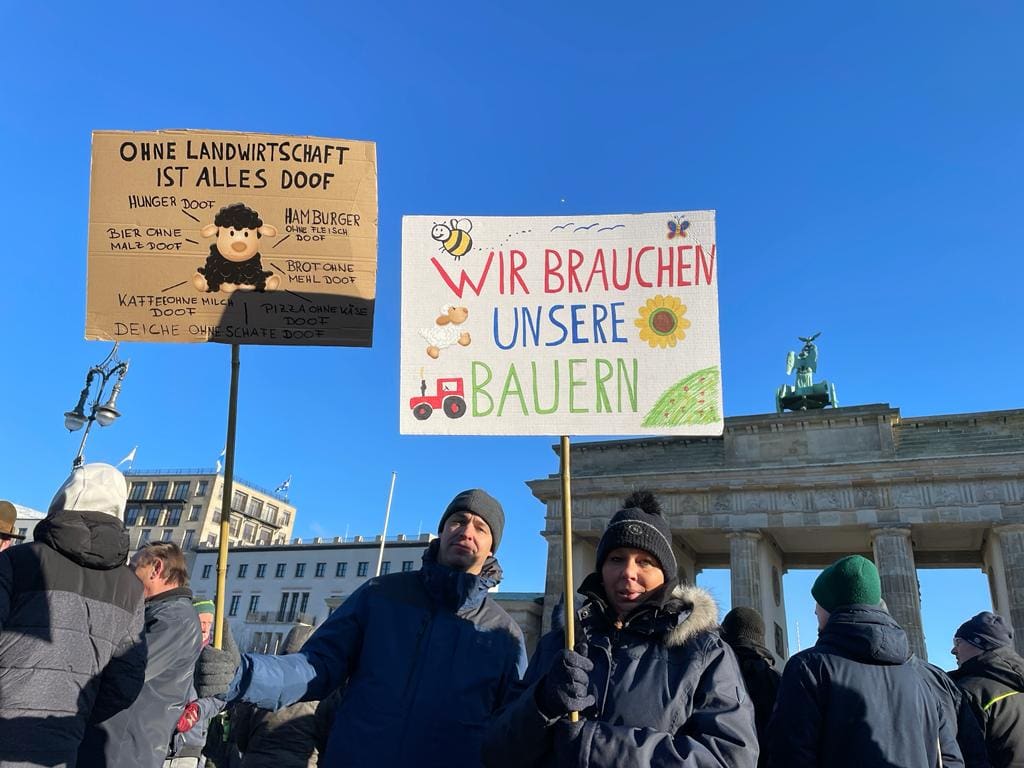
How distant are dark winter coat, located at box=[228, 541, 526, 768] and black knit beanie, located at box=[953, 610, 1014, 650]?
2.92m

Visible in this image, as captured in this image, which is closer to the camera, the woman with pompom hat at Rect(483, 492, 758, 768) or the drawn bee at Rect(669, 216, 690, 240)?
the woman with pompom hat at Rect(483, 492, 758, 768)

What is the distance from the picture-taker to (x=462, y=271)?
3977 millimetres

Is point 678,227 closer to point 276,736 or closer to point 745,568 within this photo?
point 276,736

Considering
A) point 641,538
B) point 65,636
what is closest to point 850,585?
point 641,538

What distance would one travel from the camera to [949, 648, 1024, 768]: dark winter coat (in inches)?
168

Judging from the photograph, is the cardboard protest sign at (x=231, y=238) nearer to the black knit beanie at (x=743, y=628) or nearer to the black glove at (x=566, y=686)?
the black glove at (x=566, y=686)

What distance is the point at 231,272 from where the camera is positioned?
156 inches

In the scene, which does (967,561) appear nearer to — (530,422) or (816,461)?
(816,461)

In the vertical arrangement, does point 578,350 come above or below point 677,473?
below

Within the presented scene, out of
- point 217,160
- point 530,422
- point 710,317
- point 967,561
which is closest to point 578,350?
point 530,422

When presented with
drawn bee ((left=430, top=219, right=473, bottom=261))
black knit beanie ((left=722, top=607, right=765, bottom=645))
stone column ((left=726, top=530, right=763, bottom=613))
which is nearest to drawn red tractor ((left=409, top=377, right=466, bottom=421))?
drawn bee ((left=430, top=219, right=473, bottom=261))

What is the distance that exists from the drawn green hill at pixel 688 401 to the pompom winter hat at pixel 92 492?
250cm

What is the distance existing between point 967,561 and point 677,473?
11.7 metres

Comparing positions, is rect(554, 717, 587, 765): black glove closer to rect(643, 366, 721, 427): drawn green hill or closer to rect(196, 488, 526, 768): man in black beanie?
rect(196, 488, 526, 768): man in black beanie
